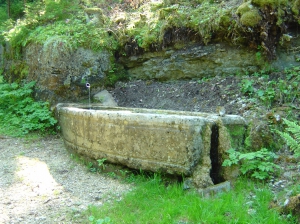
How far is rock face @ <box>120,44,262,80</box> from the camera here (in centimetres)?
642

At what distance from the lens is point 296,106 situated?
5.15 m

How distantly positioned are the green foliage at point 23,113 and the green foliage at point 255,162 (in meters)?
4.33

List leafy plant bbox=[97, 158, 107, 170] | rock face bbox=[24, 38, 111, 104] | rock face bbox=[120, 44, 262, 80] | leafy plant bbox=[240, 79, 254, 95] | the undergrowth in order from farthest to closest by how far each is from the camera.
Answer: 1. rock face bbox=[24, 38, 111, 104]
2. rock face bbox=[120, 44, 262, 80]
3. leafy plant bbox=[240, 79, 254, 95]
4. leafy plant bbox=[97, 158, 107, 170]
5. the undergrowth

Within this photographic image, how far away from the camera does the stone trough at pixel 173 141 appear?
13.2 feet

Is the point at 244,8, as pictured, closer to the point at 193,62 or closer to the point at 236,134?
the point at 193,62

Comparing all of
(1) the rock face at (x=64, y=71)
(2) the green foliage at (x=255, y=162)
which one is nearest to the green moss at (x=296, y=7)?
(2) the green foliage at (x=255, y=162)

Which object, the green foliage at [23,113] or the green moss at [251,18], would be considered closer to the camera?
the green moss at [251,18]

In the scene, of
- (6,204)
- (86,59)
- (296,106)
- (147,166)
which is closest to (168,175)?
(147,166)

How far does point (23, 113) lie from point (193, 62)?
403 cm

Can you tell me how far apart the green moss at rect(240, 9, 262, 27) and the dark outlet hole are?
2.68 meters

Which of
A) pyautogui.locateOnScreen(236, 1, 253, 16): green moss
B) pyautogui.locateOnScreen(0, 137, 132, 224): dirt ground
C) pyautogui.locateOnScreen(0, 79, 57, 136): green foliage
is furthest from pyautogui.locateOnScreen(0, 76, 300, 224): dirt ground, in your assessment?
pyautogui.locateOnScreen(236, 1, 253, 16): green moss

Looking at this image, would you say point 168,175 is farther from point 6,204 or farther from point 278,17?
point 278,17

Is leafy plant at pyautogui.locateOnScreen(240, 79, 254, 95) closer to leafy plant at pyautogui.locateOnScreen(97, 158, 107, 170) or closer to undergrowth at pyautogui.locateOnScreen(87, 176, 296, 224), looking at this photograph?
undergrowth at pyautogui.locateOnScreen(87, 176, 296, 224)

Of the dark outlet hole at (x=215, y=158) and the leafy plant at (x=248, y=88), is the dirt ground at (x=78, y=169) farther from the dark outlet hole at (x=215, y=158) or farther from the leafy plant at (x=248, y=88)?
the dark outlet hole at (x=215, y=158)
